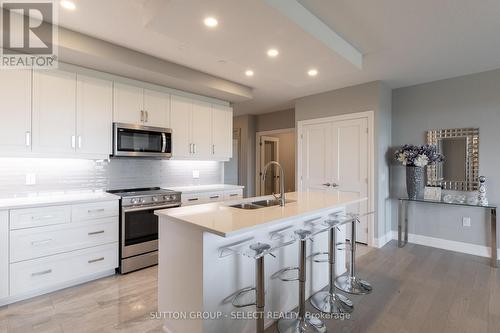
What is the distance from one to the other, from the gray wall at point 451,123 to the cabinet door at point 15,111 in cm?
502

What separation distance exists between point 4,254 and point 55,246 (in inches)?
14.6

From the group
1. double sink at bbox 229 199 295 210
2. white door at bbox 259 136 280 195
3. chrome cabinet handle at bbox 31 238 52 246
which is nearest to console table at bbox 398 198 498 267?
double sink at bbox 229 199 295 210

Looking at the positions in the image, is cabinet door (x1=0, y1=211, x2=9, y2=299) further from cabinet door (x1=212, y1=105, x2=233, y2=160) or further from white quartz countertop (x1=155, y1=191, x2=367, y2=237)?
cabinet door (x1=212, y1=105, x2=233, y2=160)

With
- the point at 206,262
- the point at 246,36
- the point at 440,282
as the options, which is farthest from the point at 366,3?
the point at 440,282

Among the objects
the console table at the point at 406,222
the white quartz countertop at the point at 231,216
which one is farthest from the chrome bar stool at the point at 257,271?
the console table at the point at 406,222

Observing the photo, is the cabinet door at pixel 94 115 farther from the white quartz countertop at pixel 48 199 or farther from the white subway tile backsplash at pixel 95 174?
the white quartz countertop at pixel 48 199

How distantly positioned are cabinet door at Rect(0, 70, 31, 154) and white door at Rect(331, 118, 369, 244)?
4137mm

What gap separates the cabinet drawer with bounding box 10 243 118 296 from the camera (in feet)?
7.94

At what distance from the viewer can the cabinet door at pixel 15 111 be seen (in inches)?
99.6

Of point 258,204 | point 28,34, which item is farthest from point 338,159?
point 28,34

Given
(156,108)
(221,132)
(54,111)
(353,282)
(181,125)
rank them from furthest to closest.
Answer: (221,132)
(181,125)
(156,108)
(54,111)
(353,282)

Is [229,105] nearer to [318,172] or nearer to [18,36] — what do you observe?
[318,172]

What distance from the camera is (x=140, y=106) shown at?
3500 millimetres

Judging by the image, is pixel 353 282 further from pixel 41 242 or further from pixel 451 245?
pixel 41 242
